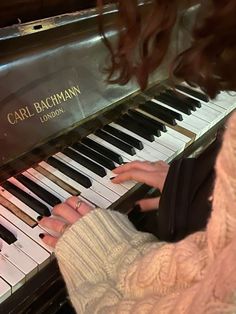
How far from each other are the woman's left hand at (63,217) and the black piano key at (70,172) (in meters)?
0.07

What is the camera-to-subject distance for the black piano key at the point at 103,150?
1.15m

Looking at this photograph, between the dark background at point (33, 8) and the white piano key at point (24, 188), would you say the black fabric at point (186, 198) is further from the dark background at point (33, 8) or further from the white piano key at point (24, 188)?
the dark background at point (33, 8)

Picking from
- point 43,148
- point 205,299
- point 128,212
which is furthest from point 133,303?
point 43,148

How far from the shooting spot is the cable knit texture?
21.2 inches

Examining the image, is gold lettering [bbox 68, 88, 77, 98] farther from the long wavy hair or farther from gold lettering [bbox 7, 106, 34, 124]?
the long wavy hair

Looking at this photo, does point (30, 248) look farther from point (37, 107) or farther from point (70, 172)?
point (37, 107)

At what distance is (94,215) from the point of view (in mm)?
926

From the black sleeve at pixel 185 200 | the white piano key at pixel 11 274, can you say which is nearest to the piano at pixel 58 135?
the white piano key at pixel 11 274

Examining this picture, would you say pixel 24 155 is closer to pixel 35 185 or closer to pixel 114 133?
pixel 35 185

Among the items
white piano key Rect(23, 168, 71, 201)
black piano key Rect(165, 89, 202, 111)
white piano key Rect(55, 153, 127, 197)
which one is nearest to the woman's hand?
→ white piano key Rect(55, 153, 127, 197)

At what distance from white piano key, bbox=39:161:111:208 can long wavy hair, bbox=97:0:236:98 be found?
0.85 ft

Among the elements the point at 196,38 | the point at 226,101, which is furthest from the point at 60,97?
the point at 226,101

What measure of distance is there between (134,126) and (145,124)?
0.11 feet

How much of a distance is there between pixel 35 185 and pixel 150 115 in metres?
0.45
